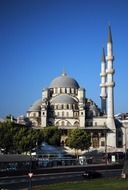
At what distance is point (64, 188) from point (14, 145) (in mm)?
50822

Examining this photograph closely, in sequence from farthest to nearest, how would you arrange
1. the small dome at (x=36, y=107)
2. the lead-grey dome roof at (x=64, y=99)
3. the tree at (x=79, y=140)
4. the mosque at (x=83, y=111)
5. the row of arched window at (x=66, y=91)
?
the row of arched window at (x=66, y=91) → the small dome at (x=36, y=107) → the lead-grey dome roof at (x=64, y=99) → the mosque at (x=83, y=111) → the tree at (x=79, y=140)

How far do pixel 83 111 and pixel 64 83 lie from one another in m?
17.6

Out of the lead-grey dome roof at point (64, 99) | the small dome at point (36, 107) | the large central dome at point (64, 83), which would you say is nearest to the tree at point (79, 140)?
the lead-grey dome roof at point (64, 99)

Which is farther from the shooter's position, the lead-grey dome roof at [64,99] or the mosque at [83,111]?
the lead-grey dome roof at [64,99]

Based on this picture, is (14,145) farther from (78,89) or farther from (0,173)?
(78,89)

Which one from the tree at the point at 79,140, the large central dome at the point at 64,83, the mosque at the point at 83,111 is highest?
the large central dome at the point at 64,83

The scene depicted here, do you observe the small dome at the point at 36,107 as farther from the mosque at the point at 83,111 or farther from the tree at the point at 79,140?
the tree at the point at 79,140

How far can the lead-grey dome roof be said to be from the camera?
126312mm

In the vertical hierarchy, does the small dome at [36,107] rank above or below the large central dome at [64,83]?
below

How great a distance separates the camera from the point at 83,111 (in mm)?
121125

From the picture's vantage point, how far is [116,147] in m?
117

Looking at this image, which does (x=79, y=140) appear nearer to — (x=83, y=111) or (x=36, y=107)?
(x=83, y=111)

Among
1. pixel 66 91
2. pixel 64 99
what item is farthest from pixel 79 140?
pixel 66 91

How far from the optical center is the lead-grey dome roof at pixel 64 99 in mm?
126312
